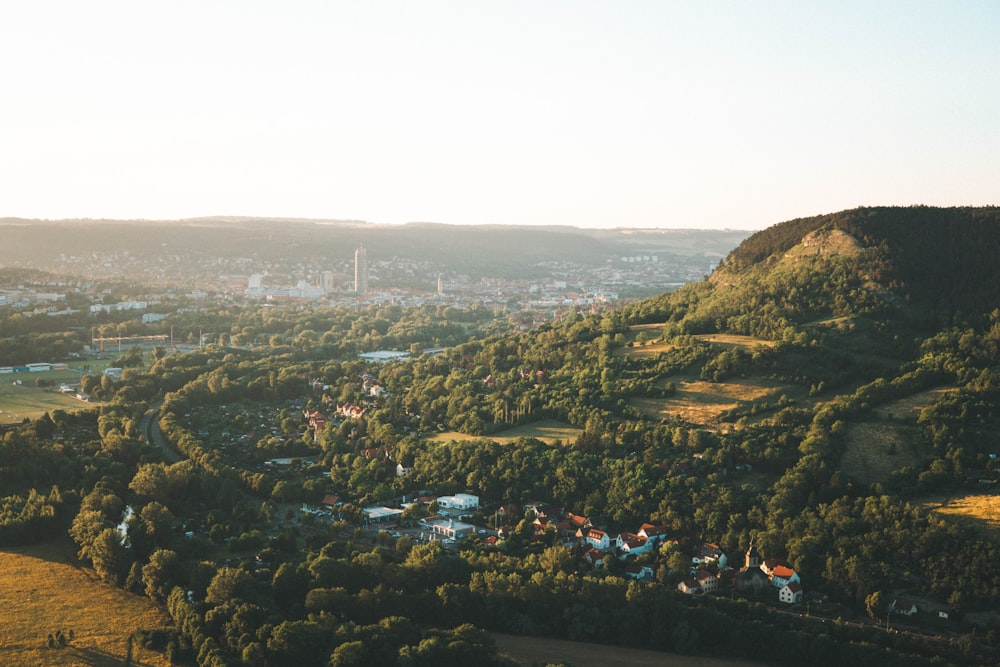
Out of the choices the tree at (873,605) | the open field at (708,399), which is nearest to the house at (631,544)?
the tree at (873,605)

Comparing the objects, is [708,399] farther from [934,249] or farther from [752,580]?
[934,249]

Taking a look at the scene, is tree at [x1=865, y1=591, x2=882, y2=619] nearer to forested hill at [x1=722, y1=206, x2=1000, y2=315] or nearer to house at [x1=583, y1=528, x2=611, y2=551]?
house at [x1=583, y1=528, x2=611, y2=551]

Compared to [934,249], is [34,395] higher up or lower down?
lower down

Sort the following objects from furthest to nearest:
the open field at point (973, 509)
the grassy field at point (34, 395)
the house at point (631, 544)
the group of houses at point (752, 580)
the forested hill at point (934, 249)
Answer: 1. the grassy field at point (34, 395)
2. the forested hill at point (934, 249)
3. the house at point (631, 544)
4. the open field at point (973, 509)
5. the group of houses at point (752, 580)

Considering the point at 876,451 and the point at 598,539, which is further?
the point at 876,451

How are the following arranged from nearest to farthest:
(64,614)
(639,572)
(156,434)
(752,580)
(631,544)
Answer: (64,614)
(752,580)
(639,572)
(631,544)
(156,434)

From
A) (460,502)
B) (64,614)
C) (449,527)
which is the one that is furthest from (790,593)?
(64,614)

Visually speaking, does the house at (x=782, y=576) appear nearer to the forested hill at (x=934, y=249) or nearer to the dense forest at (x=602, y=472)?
the dense forest at (x=602, y=472)

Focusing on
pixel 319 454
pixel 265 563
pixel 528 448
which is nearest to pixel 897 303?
pixel 528 448
